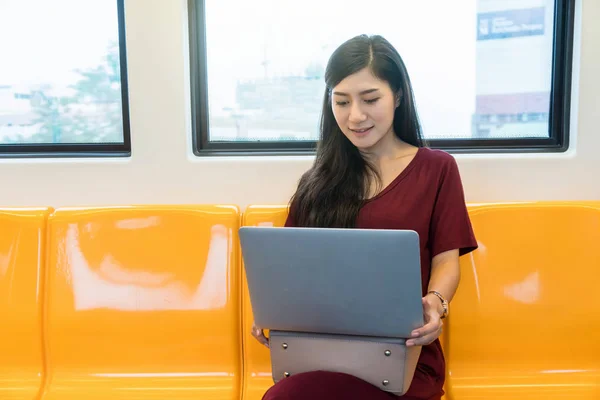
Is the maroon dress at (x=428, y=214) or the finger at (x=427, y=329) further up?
the maroon dress at (x=428, y=214)

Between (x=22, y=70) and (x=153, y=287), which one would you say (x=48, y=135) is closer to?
(x=22, y=70)

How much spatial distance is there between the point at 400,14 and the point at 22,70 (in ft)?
4.66

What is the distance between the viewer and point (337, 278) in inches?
40.9

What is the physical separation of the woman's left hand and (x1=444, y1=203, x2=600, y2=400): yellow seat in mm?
453

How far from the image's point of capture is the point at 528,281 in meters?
1.64

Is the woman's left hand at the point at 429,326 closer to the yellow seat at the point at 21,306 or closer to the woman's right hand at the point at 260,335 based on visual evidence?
the woman's right hand at the point at 260,335

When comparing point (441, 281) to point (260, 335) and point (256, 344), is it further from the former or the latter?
point (256, 344)

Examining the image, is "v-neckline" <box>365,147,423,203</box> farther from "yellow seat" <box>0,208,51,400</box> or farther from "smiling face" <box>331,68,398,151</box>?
"yellow seat" <box>0,208,51,400</box>

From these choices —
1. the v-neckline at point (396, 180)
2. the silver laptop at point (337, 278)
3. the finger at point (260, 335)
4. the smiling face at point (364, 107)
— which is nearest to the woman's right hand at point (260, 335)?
the finger at point (260, 335)

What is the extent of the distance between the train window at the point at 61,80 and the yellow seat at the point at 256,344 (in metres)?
0.66

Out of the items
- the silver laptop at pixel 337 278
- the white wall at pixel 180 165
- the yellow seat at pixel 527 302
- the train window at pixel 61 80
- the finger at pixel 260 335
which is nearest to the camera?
the silver laptop at pixel 337 278

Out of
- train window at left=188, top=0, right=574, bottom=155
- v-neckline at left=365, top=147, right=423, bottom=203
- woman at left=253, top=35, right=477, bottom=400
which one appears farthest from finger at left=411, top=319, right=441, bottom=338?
A: train window at left=188, top=0, right=574, bottom=155

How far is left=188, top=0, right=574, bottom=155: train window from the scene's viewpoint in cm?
194

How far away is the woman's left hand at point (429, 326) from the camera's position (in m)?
1.08
